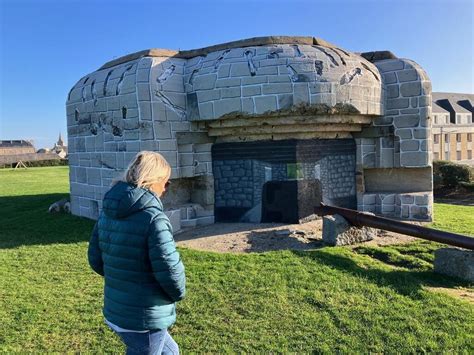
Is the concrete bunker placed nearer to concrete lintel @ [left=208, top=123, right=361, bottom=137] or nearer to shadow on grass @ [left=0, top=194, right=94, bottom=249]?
concrete lintel @ [left=208, top=123, right=361, bottom=137]

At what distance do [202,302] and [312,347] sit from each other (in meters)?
1.40

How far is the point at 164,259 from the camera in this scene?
2.14 meters

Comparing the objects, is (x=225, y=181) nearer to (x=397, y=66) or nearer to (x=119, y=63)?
(x=119, y=63)

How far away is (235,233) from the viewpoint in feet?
24.6

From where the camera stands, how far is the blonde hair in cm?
228

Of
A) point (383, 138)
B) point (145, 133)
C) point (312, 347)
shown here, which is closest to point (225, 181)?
point (145, 133)

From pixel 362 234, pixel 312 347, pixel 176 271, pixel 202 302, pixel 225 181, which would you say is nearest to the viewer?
pixel 176 271

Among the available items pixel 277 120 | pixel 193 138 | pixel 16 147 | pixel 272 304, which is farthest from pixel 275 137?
Answer: pixel 16 147

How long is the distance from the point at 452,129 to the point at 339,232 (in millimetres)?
32751

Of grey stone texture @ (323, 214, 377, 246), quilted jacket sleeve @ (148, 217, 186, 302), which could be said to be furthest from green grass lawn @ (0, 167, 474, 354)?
quilted jacket sleeve @ (148, 217, 186, 302)

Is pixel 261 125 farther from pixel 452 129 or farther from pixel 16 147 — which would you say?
pixel 16 147

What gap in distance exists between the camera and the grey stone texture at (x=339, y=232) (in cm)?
644

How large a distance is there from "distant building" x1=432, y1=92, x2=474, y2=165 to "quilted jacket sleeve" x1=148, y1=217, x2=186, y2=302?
114 ft

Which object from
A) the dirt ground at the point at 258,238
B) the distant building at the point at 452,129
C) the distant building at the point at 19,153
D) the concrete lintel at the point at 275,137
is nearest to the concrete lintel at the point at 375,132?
the concrete lintel at the point at 275,137
